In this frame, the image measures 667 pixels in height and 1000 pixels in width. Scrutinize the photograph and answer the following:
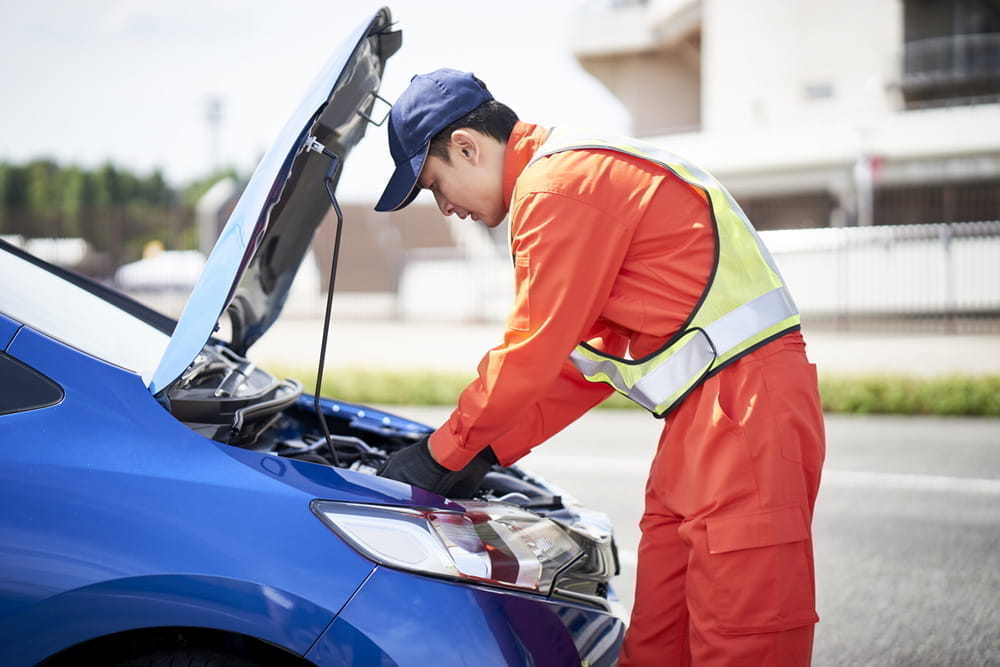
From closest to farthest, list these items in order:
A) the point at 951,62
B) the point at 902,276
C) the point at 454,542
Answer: the point at 454,542
the point at 902,276
the point at 951,62

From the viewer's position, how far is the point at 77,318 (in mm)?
2398

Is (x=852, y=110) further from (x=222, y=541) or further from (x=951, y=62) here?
(x=222, y=541)

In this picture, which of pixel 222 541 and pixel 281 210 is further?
pixel 281 210

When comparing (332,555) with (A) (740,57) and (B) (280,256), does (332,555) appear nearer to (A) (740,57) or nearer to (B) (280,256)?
(B) (280,256)

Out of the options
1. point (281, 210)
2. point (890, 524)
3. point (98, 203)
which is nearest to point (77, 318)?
point (281, 210)

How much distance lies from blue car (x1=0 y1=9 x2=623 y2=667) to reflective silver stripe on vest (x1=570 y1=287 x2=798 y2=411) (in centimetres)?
46

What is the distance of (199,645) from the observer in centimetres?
186

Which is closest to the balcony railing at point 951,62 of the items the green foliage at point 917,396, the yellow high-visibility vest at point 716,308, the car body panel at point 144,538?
the green foliage at point 917,396

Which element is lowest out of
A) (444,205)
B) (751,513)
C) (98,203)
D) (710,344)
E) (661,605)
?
(661,605)

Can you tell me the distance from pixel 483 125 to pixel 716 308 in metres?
0.70

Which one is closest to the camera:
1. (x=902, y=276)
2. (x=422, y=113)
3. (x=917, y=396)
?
(x=422, y=113)

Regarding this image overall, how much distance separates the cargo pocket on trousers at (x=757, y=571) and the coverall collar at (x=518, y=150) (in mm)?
919

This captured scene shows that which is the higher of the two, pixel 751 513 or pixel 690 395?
pixel 690 395

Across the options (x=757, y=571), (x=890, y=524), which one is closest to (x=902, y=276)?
(x=890, y=524)
